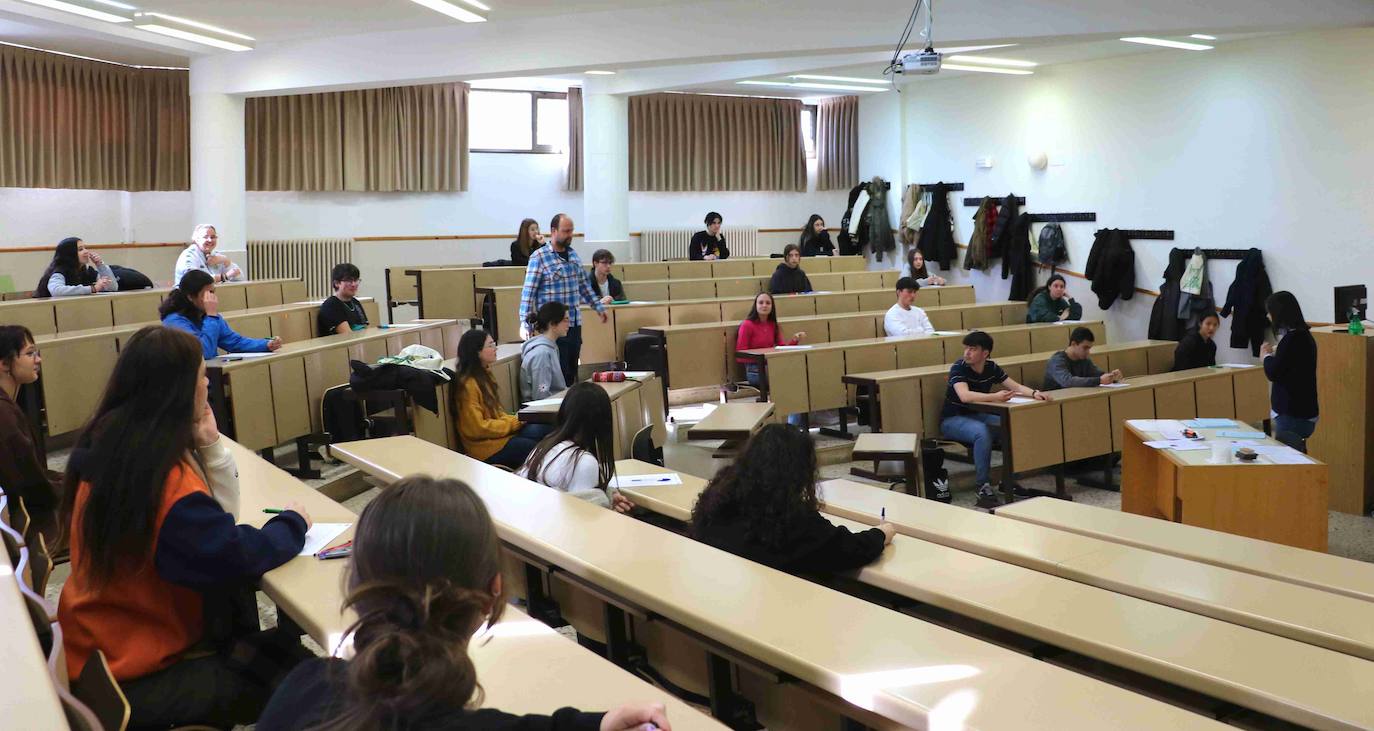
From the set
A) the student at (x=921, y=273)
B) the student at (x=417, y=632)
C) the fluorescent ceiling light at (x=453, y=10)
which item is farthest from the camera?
the student at (x=921, y=273)

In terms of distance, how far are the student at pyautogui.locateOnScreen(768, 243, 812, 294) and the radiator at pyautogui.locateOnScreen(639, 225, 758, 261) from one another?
13.9ft

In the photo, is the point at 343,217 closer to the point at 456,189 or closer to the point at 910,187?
the point at 456,189

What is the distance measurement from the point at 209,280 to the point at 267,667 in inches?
155

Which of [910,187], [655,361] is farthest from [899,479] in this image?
[910,187]

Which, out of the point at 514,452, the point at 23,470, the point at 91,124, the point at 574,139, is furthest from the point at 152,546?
the point at 574,139

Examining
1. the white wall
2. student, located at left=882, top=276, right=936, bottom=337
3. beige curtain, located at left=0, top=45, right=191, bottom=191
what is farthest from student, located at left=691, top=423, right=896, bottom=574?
beige curtain, located at left=0, top=45, right=191, bottom=191

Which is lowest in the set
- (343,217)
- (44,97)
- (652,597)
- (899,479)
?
(899,479)

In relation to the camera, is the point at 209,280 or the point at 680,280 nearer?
the point at 209,280

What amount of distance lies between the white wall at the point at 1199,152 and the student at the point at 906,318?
3.54m

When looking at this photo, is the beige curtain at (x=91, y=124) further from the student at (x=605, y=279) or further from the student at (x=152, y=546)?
the student at (x=152, y=546)

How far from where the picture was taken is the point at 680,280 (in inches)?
449

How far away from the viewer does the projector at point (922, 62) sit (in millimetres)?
6908

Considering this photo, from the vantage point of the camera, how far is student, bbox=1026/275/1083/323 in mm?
10789

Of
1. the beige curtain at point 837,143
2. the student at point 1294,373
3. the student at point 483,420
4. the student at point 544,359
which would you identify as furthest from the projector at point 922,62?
the beige curtain at point 837,143
